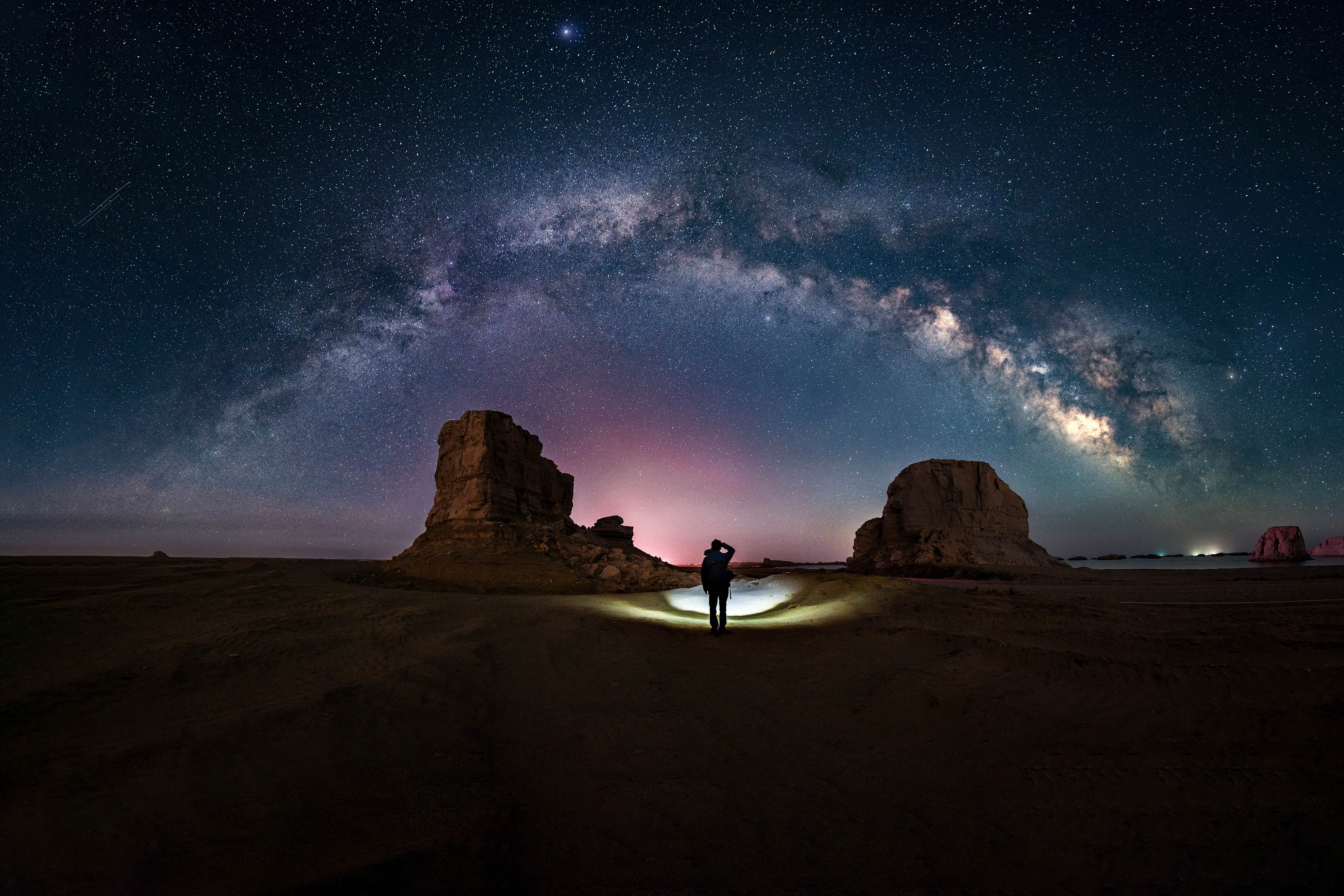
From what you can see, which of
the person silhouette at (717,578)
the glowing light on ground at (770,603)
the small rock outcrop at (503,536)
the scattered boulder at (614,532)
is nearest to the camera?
the person silhouette at (717,578)

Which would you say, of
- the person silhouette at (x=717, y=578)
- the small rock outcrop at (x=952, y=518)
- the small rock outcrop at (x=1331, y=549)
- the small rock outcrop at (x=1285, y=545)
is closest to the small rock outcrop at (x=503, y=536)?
the person silhouette at (x=717, y=578)

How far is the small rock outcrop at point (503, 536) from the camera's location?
20688 mm

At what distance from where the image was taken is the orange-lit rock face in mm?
23969

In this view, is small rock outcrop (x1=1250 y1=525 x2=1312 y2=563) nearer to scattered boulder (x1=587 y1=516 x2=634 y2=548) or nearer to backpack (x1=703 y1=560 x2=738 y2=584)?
scattered boulder (x1=587 y1=516 x2=634 y2=548)

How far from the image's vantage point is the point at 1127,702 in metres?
5.29

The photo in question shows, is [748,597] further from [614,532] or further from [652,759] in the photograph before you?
[614,532]

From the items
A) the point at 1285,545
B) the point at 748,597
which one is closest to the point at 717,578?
the point at 748,597

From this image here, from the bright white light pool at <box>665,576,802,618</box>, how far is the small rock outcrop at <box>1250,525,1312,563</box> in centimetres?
7451

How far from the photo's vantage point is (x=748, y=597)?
1636 cm

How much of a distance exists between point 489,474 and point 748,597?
47.2 feet

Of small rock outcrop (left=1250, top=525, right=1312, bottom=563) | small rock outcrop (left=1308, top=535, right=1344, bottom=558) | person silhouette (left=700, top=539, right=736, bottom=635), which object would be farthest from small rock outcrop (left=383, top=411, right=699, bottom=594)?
small rock outcrop (left=1308, top=535, right=1344, bottom=558)

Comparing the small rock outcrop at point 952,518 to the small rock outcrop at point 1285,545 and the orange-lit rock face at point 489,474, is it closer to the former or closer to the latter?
the orange-lit rock face at point 489,474

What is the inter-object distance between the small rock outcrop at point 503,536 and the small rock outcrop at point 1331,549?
9671 cm

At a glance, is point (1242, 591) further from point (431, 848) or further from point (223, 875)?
point (223, 875)
